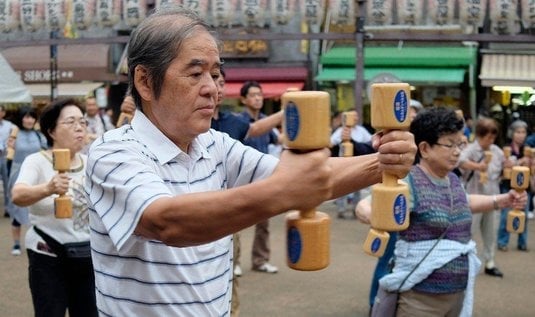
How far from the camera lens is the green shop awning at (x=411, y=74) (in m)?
16.6

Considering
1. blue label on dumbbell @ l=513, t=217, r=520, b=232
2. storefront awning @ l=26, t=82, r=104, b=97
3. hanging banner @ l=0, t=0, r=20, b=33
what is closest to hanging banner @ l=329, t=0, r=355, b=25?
hanging banner @ l=0, t=0, r=20, b=33

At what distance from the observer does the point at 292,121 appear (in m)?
1.43

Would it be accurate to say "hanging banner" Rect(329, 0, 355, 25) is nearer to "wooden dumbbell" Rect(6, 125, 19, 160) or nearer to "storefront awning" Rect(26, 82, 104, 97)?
"wooden dumbbell" Rect(6, 125, 19, 160)

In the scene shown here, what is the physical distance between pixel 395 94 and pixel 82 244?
241cm

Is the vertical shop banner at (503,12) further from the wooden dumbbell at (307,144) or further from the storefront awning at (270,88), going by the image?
the wooden dumbbell at (307,144)

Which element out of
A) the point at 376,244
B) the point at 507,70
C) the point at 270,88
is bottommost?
the point at 270,88

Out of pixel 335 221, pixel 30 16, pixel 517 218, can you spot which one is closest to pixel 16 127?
pixel 30 16

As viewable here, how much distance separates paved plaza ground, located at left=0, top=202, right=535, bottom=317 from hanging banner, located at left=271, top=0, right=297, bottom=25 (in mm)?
3588

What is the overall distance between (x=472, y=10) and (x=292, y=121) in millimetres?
9381

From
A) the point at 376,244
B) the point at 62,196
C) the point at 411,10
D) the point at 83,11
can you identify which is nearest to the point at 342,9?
the point at 411,10

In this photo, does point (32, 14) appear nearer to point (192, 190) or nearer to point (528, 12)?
point (528, 12)

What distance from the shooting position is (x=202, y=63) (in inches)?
71.6

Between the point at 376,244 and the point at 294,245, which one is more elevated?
the point at 294,245

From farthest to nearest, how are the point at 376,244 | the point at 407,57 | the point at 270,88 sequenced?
the point at 270,88 < the point at 407,57 < the point at 376,244
